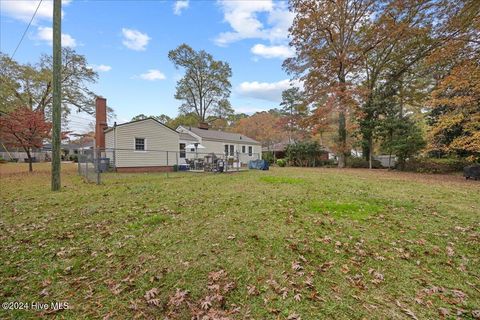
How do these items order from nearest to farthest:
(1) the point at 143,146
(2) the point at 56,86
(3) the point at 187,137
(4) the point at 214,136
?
1. (2) the point at 56,86
2. (1) the point at 143,146
3. (3) the point at 187,137
4. (4) the point at 214,136

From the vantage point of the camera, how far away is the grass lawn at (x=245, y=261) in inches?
87.1

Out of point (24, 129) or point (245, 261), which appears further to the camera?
point (24, 129)

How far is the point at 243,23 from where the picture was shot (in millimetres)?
14398

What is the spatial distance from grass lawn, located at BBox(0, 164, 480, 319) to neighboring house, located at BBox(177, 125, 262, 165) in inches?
621

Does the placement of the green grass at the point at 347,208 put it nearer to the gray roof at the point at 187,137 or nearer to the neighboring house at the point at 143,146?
the neighboring house at the point at 143,146

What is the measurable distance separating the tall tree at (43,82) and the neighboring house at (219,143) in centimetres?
1027

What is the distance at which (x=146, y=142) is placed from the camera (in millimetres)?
15945

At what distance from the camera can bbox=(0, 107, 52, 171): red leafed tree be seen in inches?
537

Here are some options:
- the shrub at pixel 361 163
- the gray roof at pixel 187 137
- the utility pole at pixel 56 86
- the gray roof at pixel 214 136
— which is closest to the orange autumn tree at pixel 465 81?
the shrub at pixel 361 163

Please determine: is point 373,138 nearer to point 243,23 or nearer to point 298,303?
point 243,23

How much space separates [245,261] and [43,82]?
28.3 metres

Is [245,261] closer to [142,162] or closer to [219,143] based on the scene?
[142,162]

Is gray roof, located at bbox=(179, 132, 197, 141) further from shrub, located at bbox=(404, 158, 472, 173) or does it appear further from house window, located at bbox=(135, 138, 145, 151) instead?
shrub, located at bbox=(404, 158, 472, 173)

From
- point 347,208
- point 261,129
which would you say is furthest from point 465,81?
point 261,129
